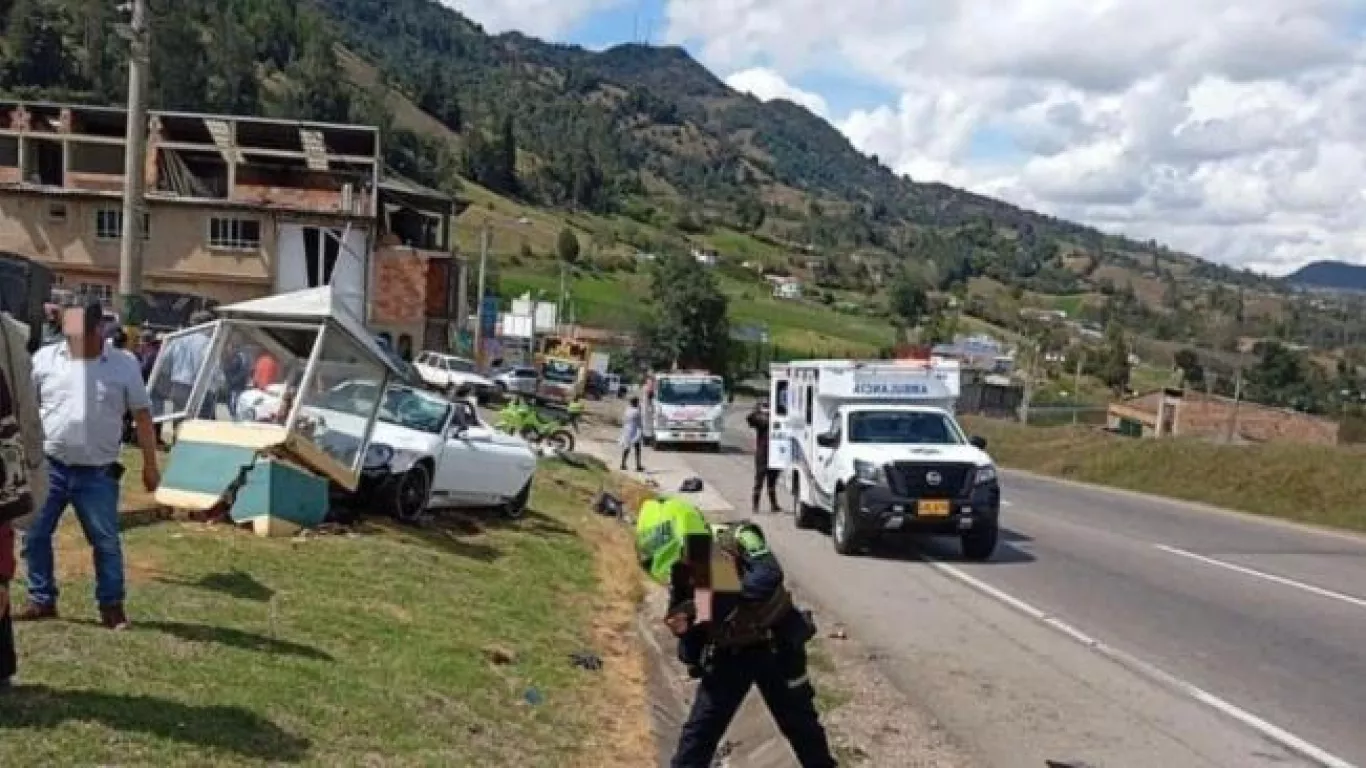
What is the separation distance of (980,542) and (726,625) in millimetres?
12023

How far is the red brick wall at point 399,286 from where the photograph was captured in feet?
204

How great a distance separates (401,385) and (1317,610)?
388 inches

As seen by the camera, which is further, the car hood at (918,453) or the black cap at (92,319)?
the car hood at (918,453)

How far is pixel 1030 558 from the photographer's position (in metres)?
18.1

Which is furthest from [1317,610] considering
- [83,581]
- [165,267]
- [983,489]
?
[165,267]

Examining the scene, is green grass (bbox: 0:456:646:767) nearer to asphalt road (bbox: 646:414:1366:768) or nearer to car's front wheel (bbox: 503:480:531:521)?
asphalt road (bbox: 646:414:1366:768)

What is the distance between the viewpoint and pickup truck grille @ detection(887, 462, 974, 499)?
682 inches

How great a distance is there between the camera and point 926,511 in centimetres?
1723

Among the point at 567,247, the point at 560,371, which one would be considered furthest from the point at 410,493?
the point at 567,247

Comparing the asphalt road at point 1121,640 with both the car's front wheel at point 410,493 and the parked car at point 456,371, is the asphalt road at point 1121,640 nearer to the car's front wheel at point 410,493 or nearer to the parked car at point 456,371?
the car's front wheel at point 410,493

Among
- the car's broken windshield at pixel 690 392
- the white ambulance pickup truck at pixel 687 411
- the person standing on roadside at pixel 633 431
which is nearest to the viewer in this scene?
the person standing on roadside at pixel 633 431

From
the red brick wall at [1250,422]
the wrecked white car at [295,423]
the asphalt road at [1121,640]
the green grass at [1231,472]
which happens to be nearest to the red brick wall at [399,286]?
the green grass at [1231,472]

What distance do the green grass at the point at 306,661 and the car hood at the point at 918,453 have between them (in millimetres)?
4858

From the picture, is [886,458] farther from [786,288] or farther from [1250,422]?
[786,288]
